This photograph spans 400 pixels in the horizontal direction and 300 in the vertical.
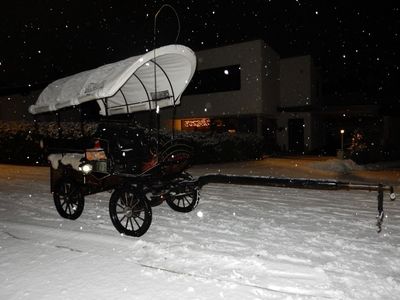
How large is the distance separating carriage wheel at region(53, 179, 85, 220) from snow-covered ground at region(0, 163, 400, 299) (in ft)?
0.69

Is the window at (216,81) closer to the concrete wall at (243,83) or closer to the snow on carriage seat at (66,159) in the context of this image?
the concrete wall at (243,83)

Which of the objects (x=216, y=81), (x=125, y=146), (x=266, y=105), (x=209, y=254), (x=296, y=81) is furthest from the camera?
(x=296, y=81)

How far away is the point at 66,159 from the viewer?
7.17 metres

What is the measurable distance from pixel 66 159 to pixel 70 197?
0.75 m

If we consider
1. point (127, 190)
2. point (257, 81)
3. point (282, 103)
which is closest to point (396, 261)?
point (127, 190)

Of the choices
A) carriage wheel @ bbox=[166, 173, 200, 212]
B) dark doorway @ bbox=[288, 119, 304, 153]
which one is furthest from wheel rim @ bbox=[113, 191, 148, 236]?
dark doorway @ bbox=[288, 119, 304, 153]

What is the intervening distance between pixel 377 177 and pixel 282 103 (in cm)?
1528

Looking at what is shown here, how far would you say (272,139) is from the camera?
1056 inches

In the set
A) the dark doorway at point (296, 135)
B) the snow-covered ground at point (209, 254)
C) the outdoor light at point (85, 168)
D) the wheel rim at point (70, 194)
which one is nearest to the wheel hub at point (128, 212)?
the snow-covered ground at point (209, 254)

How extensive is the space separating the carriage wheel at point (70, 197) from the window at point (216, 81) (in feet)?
64.8

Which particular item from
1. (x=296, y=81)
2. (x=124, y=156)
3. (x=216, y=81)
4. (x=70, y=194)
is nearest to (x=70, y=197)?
(x=70, y=194)

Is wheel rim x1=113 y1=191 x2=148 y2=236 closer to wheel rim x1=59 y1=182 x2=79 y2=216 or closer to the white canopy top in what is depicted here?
wheel rim x1=59 y1=182 x2=79 y2=216

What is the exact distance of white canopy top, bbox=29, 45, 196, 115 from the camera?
A: 6.14 meters

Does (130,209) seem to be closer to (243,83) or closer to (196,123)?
(243,83)
